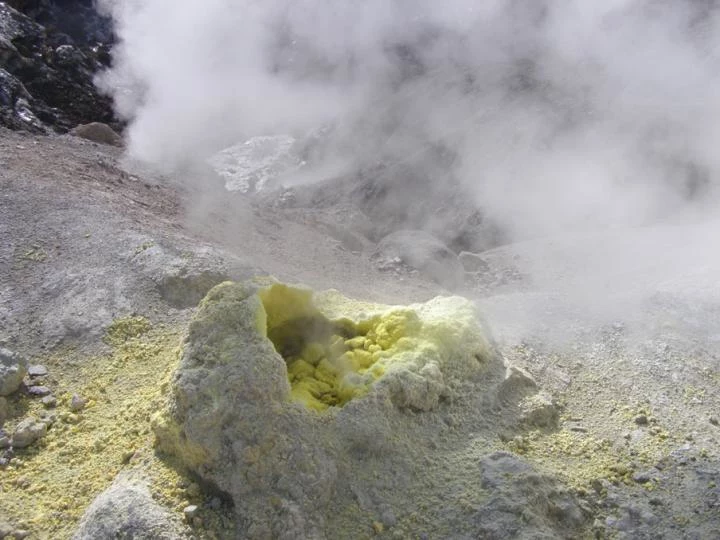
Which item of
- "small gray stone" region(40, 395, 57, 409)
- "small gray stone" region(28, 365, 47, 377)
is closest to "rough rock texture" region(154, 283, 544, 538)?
"small gray stone" region(40, 395, 57, 409)

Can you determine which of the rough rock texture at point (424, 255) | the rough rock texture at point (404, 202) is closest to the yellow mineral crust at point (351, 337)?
the rough rock texture at point (424, 255)

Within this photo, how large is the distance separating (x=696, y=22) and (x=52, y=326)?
801 cm

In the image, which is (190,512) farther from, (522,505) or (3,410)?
(3,410)

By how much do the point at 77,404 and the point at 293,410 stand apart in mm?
1470

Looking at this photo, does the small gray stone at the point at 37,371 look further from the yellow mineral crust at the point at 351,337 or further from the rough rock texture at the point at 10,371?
the yellow mineral crust at the point at 351,337

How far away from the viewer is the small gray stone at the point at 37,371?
12.5ft

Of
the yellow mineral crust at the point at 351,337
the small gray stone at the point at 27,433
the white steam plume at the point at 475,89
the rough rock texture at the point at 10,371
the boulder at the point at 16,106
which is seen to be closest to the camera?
the yellow mineral crust at the point at 351,337

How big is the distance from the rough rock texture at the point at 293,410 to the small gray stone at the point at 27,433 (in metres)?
0.92

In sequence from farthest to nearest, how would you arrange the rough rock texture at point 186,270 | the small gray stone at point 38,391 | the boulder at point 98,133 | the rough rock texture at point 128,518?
the boulder at point 98,133, the rough rock texture at point 186,270, the small gray stone at point 38,391, the rough rock texture at point 128,518

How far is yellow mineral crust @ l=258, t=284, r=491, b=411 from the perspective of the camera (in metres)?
3.03

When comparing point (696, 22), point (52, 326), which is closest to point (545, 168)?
point (696, 22)

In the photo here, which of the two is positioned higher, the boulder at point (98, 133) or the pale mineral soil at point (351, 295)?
the boulder at point (98, 133)

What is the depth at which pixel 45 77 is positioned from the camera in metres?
9.84

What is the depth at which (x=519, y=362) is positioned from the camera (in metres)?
3.61
